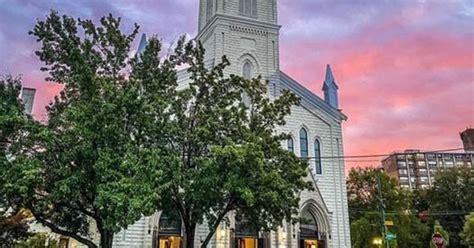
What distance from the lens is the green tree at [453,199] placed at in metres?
56.1

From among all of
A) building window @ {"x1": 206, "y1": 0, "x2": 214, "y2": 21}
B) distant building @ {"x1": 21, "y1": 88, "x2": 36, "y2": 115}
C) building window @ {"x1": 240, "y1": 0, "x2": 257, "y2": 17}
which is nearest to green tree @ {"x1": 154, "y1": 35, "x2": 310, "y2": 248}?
building window @ {"x1": 240, "y1": 0, "x2": 257, "y2": 17}

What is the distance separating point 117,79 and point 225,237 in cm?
1229

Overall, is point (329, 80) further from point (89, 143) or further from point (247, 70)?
point (89, 143)

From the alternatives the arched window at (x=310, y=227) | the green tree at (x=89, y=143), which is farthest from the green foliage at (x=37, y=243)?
the arched window at (x=310, y=227)

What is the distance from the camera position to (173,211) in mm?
20625

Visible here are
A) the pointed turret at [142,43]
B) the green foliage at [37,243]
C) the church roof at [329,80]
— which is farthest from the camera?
the church roof at [329,80]

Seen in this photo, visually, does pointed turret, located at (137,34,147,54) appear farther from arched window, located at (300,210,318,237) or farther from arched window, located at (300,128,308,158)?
arched window, located at (300,210,318,237)

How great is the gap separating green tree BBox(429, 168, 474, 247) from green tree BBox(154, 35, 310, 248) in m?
44.2

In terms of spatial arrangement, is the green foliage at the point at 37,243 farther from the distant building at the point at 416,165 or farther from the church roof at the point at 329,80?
the distant building at the point at 416,165

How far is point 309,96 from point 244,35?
6.65 meters

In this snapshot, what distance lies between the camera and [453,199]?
5725cm

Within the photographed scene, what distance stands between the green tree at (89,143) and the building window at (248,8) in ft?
50.9

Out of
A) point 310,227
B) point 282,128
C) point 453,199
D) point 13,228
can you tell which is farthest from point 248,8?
point 453,199

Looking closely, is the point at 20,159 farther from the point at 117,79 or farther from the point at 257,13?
the point at 257,13
